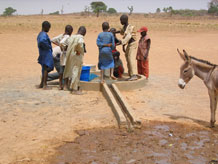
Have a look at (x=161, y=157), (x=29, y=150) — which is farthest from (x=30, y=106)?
(x=161, y=157)

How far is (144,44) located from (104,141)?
5040 mm

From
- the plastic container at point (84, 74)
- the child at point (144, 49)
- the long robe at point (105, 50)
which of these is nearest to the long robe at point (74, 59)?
the long robe at point (105, 50)

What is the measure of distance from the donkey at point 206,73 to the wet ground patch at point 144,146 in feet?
1.74

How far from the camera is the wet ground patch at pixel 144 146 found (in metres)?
5.06

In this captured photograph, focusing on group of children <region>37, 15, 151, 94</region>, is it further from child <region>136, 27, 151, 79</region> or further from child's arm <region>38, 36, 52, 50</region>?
child <region>136, 27, 151, 79</region>

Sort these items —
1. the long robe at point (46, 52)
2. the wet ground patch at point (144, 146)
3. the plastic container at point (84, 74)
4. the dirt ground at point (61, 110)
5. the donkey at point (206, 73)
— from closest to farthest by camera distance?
the wet ground patch at point (144, 146), the dirt ground at point (61, 110), the donkey at point (206, 73), the long robe at point (46, 52), the plastic container at point (84, 74)

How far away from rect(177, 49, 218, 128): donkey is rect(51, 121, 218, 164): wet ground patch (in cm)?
53

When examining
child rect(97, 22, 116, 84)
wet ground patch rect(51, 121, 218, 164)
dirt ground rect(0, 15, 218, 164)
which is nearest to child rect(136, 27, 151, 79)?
dirt ground rect(0, 15, 218, 164)

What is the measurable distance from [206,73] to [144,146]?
207 cm

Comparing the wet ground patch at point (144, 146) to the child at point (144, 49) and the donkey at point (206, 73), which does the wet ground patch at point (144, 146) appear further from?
the child at point (144, 49)

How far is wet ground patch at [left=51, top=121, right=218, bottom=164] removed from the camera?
5.06 meters

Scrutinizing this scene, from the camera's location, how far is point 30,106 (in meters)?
7.61

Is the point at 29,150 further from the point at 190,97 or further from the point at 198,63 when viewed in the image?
the point at 190,97

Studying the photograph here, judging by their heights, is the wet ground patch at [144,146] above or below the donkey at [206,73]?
below
